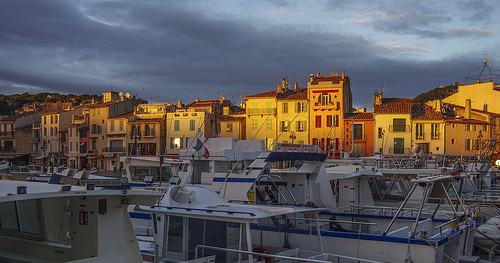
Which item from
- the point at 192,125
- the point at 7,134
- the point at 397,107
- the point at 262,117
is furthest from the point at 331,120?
the point at 7,134

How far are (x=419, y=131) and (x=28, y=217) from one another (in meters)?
51.7

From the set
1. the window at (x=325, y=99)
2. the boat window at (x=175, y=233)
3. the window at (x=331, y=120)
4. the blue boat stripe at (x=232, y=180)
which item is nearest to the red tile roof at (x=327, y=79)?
the window at (x=325, y=99)

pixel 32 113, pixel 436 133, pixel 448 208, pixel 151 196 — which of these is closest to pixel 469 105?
pixel 436 133

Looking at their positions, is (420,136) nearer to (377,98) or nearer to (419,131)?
(419,131)

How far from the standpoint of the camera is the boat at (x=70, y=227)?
6.84 metres

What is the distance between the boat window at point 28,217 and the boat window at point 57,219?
18cm

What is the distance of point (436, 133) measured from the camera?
175ft

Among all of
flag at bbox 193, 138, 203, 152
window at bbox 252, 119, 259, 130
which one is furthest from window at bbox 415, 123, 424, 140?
Answer: flag at bbox 193, 138, 203, 152

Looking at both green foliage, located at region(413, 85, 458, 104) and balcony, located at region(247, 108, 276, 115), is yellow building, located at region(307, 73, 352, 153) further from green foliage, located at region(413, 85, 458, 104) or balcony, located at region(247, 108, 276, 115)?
green foliage, located at region(413, 85, 458, 104)

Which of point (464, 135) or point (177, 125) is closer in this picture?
point (464, 135)

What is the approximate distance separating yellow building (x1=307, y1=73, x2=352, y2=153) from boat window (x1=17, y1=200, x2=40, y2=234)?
4851cm

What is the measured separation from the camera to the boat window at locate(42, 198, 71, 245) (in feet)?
22.8

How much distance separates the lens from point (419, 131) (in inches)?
2115

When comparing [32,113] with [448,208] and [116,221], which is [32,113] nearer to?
[448,208]
